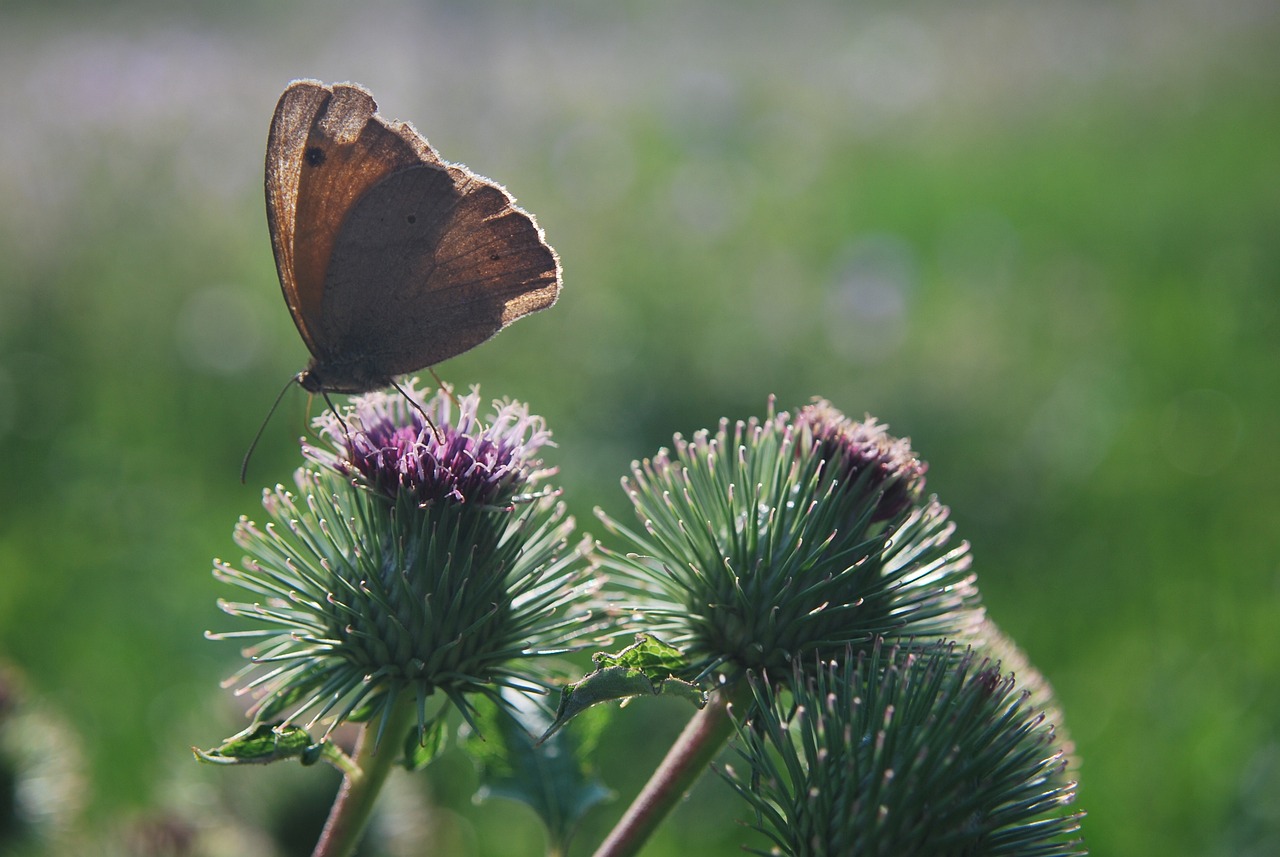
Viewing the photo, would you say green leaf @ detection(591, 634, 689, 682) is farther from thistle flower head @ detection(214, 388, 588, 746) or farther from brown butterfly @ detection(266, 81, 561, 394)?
brown butterfly @ detection(266, 81, 561, 394)

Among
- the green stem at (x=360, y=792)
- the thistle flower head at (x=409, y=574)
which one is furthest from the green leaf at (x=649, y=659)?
the green stem at (x=360, y=792)

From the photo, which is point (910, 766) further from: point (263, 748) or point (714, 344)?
point (714, 344)

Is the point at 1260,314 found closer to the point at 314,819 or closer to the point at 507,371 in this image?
the point at 507,371

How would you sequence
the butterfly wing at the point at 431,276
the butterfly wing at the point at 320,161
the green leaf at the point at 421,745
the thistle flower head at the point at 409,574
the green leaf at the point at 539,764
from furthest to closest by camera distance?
the butterfly wing at the point at 431,276, the butterfly wing at the point at 320,161, the green leaf at the point at 539,764, the thistle flower head at the point at 409,574, the green leaf at the point at 421,745

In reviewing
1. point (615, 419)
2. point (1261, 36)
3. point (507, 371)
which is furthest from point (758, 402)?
point (1261, 36)

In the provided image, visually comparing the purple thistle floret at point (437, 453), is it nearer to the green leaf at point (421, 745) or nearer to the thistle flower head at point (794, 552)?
the thistle flower head at point (794, 552)

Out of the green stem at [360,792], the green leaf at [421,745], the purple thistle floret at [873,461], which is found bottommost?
the green stem at [360,792]
